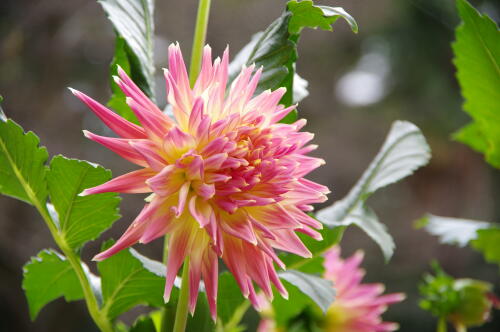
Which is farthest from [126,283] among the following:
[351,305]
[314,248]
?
[351,305]

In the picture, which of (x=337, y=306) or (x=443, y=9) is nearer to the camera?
(x=337, y=306)

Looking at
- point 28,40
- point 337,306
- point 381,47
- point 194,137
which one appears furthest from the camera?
point 381,47

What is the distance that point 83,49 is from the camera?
259cm

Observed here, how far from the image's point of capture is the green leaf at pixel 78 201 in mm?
297

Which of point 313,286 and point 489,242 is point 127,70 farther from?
point 489,242

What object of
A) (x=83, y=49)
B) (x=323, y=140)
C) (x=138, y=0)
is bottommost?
(x=323, y=140)

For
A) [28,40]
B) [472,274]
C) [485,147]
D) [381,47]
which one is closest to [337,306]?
[485,147]

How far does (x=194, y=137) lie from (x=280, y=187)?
44 mm

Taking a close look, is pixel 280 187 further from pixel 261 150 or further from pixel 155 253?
pixel 155 253

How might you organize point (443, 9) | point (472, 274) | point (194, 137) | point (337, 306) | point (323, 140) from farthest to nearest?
point (323, 140) → point (472, 274) → point (443, 9) → point (337, 306) → point (194, 137)

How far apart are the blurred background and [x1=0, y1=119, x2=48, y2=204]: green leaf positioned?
5.37ft

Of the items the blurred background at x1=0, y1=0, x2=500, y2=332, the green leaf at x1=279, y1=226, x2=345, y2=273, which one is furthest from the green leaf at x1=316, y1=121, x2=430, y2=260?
the blurred background at x1=0, y1=0, x2=500, y2=332

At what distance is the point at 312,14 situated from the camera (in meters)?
0.32

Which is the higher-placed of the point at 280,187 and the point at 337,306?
the point at 280,187
